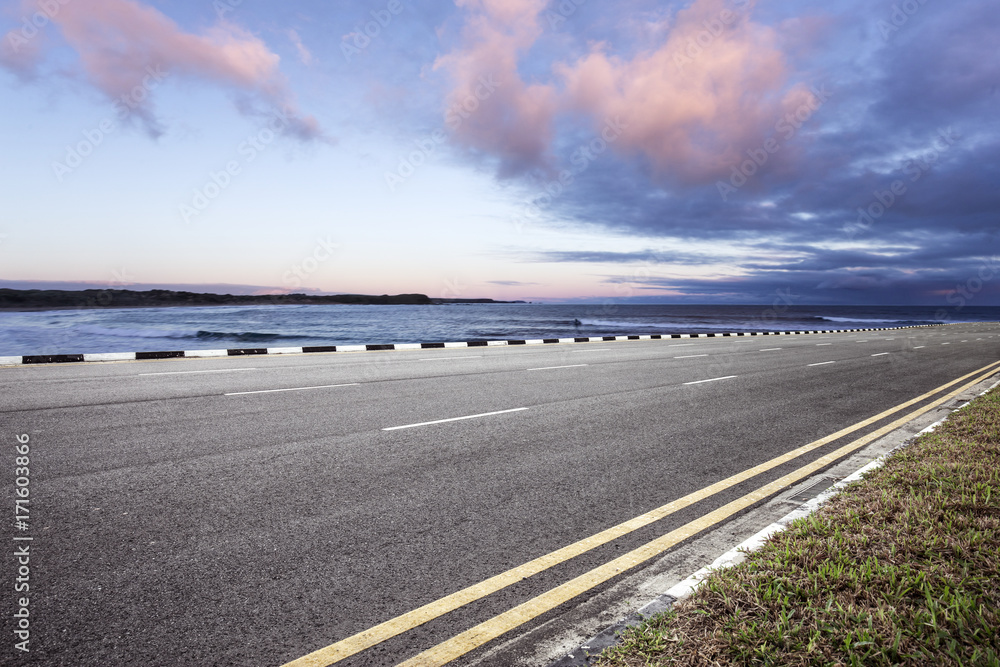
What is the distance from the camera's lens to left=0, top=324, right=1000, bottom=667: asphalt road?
264 centimetres

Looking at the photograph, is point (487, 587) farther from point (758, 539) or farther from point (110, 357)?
point (110, 357)

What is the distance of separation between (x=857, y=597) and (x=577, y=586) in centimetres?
142

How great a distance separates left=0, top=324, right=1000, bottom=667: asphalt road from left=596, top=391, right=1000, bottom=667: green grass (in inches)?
28.0

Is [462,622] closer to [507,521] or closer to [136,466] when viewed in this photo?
[507,521]

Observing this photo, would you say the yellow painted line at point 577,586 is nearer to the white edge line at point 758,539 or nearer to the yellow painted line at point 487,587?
the yellow painted line at point 487,587

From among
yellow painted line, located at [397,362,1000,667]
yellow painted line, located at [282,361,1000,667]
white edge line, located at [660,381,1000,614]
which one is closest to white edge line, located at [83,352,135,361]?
yellow painted line, located at [282,361,1000,667]

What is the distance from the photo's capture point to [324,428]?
6562 mm

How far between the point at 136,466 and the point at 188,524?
1.74 metres

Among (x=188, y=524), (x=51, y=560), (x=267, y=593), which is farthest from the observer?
(x=188, y=524)

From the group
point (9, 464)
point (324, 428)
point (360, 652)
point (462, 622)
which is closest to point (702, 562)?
point (462, 622)

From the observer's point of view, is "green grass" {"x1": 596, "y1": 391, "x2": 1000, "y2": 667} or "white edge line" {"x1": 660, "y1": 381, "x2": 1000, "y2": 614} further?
"white edge line" {"x1": 660, "y1": 381, "x2": 1000, "y2": 614}

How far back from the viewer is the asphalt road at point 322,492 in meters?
2.64

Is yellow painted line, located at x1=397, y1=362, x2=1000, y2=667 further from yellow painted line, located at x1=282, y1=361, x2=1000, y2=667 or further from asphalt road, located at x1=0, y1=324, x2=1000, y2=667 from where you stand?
yellow painted line, located at x1=282, y1=361, x2=1000, y2=667

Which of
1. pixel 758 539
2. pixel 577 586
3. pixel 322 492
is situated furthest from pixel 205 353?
pixel 758 539
